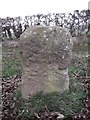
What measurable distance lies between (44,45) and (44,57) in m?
0.20

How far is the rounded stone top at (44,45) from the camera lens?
5.59m

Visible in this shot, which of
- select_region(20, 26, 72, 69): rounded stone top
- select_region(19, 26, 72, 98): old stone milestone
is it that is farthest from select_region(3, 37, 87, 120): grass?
select_region(20, 26, 72, 69): rounded stone top

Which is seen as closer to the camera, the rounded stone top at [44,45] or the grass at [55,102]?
the grass at [55,102]

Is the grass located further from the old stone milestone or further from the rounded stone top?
the rounded stone top

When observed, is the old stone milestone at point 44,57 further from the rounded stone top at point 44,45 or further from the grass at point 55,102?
the grass at point 55,102

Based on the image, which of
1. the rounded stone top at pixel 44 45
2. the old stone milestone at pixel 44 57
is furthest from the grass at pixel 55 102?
the rounded stone top at pixel 44 45

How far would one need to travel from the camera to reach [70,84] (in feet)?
20.5

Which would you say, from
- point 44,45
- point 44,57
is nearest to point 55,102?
point 44,57

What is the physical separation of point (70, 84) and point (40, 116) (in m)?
1.40

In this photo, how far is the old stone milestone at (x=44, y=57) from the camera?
18.4 feet

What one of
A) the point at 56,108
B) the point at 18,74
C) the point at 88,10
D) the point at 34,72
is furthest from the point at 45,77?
the point at 88,10

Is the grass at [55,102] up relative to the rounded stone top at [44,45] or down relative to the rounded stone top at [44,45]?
down

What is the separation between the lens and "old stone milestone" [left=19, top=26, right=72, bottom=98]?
560 cm

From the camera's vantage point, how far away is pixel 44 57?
5617 millimetres
